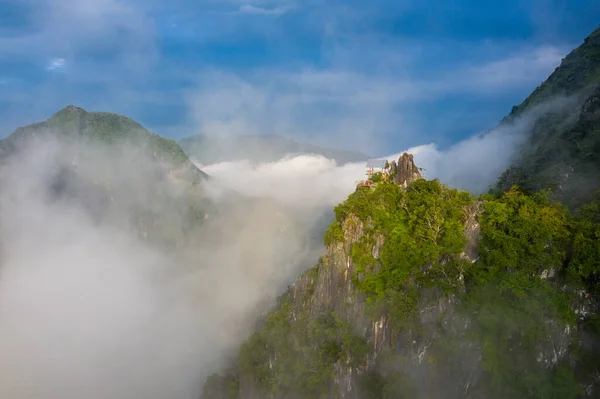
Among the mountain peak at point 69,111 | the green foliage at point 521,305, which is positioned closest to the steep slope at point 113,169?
the mountain peak at point 69,111

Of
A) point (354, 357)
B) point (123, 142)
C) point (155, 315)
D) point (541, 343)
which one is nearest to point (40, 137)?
point (123, 142)

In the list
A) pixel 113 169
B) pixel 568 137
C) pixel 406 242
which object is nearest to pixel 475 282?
pixel 406 242

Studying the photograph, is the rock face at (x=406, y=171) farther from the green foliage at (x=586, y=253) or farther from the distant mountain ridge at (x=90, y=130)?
the distant mountain ridge at (x=90, y=130)

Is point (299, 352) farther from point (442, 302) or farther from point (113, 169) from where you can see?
point (113, 169)

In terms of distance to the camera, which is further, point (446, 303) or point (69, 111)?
point (69, 111)

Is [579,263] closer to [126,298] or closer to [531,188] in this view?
[531,188]
